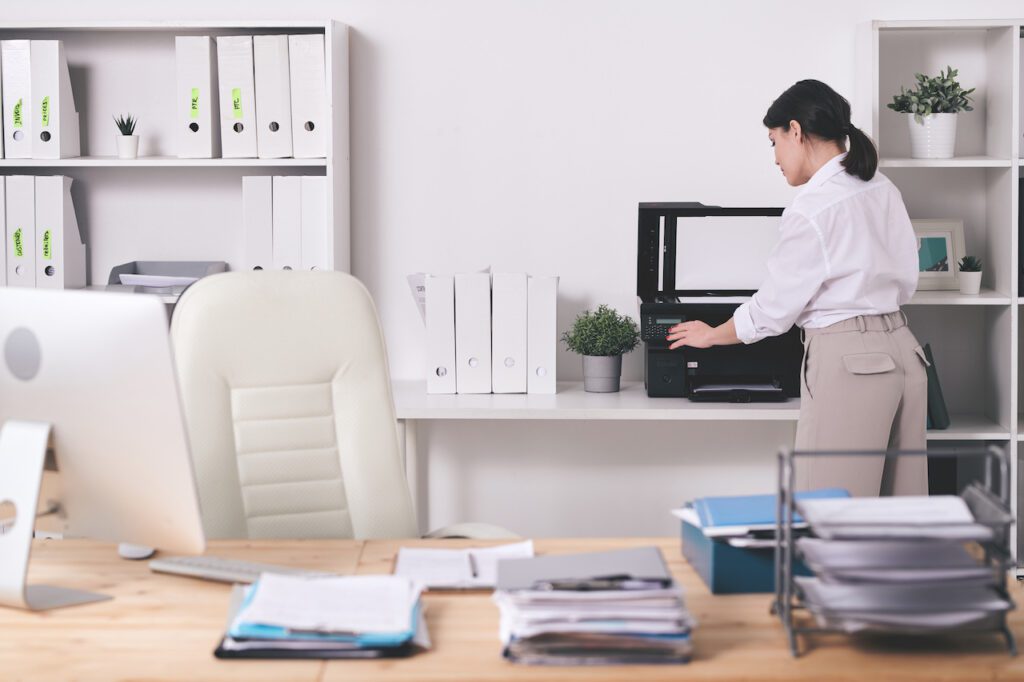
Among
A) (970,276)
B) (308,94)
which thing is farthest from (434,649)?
(970,276)

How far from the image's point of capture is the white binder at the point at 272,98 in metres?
3.25

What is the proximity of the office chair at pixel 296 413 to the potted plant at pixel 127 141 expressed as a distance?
1.45 meters

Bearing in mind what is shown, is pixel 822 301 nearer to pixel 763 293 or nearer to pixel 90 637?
pixel 763 293

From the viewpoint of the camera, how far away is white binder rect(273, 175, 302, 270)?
10.8 ft

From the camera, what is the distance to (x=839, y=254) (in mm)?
2586

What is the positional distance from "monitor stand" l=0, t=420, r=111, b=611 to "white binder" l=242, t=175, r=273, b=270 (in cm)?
175

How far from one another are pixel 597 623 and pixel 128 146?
2.54 meters

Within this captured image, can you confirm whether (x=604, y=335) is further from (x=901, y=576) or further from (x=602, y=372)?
(x=901, y=576)

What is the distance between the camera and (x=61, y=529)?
1.63m

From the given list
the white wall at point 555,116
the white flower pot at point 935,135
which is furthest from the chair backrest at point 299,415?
Answer: the white flower pot at point 935,135

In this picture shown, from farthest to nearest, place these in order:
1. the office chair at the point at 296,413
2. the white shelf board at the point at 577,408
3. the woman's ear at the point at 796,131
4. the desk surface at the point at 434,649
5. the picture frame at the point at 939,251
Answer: the picture frame at the point at 939,251
the white shelf board at the point at 577,408
the woman's ear at the point at 796,131
the office chair at the point at 296,413
the desk surface at the point at 434,649

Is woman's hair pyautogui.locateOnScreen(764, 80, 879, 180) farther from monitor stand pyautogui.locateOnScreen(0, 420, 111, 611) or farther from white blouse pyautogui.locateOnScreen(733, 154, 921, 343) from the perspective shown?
monitor stand pyautogui.locateOnScreen(0, 420, 111, 611)

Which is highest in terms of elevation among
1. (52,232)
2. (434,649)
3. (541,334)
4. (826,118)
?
(826,118)

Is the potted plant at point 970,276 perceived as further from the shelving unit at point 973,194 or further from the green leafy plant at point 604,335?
the green leafy plant at point 604,335
